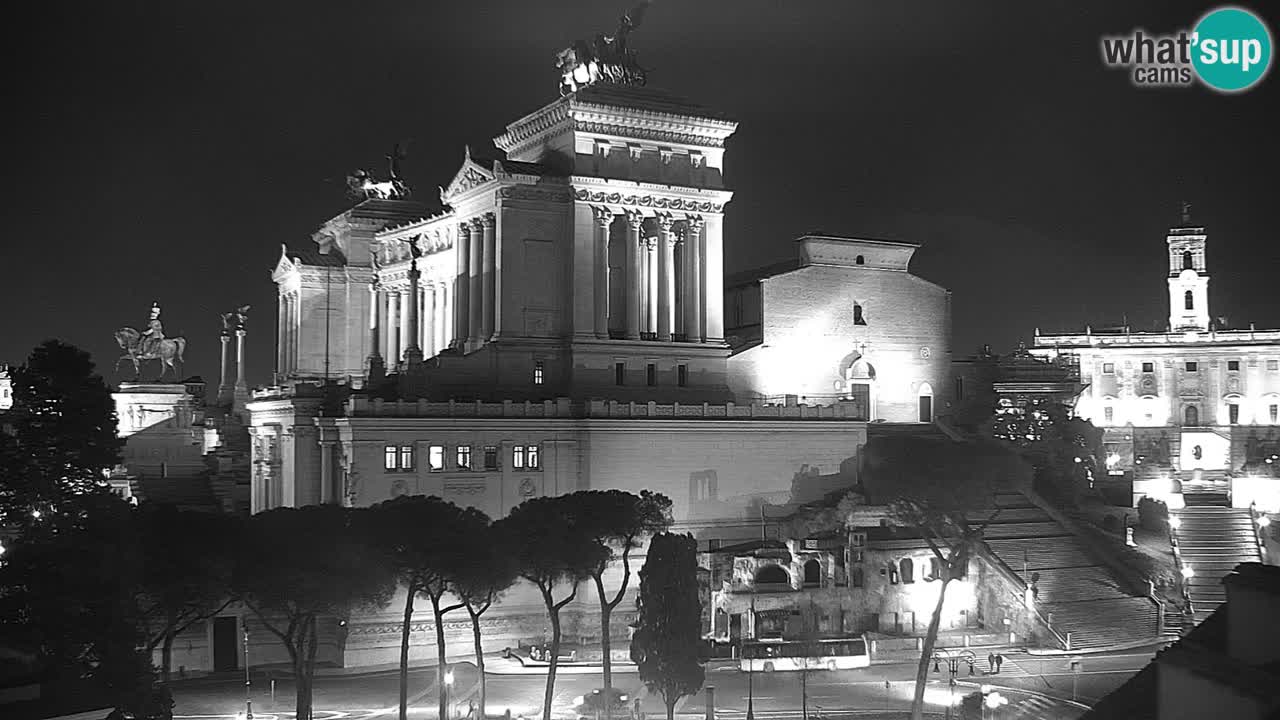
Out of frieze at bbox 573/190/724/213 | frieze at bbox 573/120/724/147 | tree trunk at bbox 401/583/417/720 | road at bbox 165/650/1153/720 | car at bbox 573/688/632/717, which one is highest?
frieze at bbox 573/120/724/147

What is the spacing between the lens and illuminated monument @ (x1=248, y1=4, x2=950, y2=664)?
67.4 metres

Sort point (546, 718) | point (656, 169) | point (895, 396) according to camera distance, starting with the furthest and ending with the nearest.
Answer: point (895, 396)
point (656, 169)
point (546, 718)

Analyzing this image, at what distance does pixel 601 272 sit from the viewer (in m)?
76.8

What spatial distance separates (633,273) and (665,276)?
237cm

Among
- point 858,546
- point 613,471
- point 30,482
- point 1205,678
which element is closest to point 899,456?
point 858,546

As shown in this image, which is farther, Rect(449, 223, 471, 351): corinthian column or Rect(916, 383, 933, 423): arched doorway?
Rect(916, 383, 933, 423): arched doorway

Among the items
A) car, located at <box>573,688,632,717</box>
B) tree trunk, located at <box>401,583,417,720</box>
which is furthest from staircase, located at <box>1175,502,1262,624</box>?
tree trunk, located at <box>401,583,417,720</box>

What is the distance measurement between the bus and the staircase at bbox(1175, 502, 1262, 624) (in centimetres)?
2055

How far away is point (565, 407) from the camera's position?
2798 inches

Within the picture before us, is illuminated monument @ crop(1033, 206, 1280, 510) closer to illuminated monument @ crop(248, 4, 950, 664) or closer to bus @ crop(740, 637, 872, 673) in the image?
illuminated monument @ crop(248, 4, 950, 664)

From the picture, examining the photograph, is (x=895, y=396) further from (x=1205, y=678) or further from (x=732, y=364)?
(x=1205, y=678)

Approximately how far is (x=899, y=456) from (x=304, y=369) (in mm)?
50211

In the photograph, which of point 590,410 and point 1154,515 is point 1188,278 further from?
point 590,410

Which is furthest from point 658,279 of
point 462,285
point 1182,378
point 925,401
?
point 1182,378
